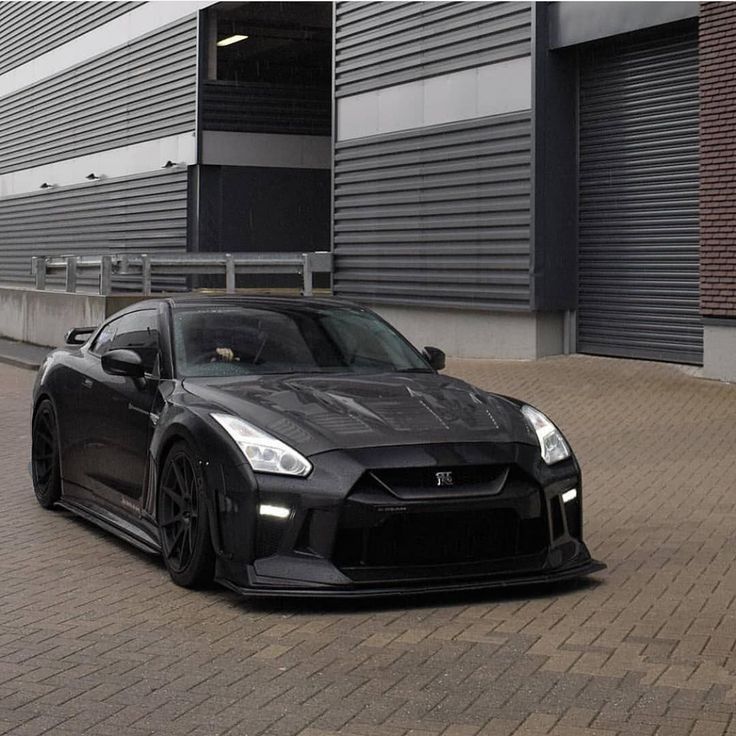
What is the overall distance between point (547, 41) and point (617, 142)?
162cm

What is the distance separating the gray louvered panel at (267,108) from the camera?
29.1 m

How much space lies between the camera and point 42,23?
38.2m

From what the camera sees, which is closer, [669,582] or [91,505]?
[669,582]

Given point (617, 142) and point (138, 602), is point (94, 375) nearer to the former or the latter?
point (138, 602)

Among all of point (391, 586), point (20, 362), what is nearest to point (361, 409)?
point (391, 586)

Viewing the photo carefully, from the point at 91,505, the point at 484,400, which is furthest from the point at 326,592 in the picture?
the point at 91,505

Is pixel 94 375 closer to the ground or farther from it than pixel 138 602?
farther from it

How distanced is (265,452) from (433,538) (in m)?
0.83

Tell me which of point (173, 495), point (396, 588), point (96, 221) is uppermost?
point (96, 221)

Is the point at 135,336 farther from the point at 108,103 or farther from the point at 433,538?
the point at 108,103

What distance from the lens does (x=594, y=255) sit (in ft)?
63.2

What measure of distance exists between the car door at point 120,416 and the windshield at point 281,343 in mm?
222

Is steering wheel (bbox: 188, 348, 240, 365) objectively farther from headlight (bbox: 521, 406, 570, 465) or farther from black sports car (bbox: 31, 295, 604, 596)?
headlight (bbox: 521, 406, 570, 465)

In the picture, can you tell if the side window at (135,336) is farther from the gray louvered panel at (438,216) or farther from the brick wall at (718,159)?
the gray louvered panel at (438,216)
